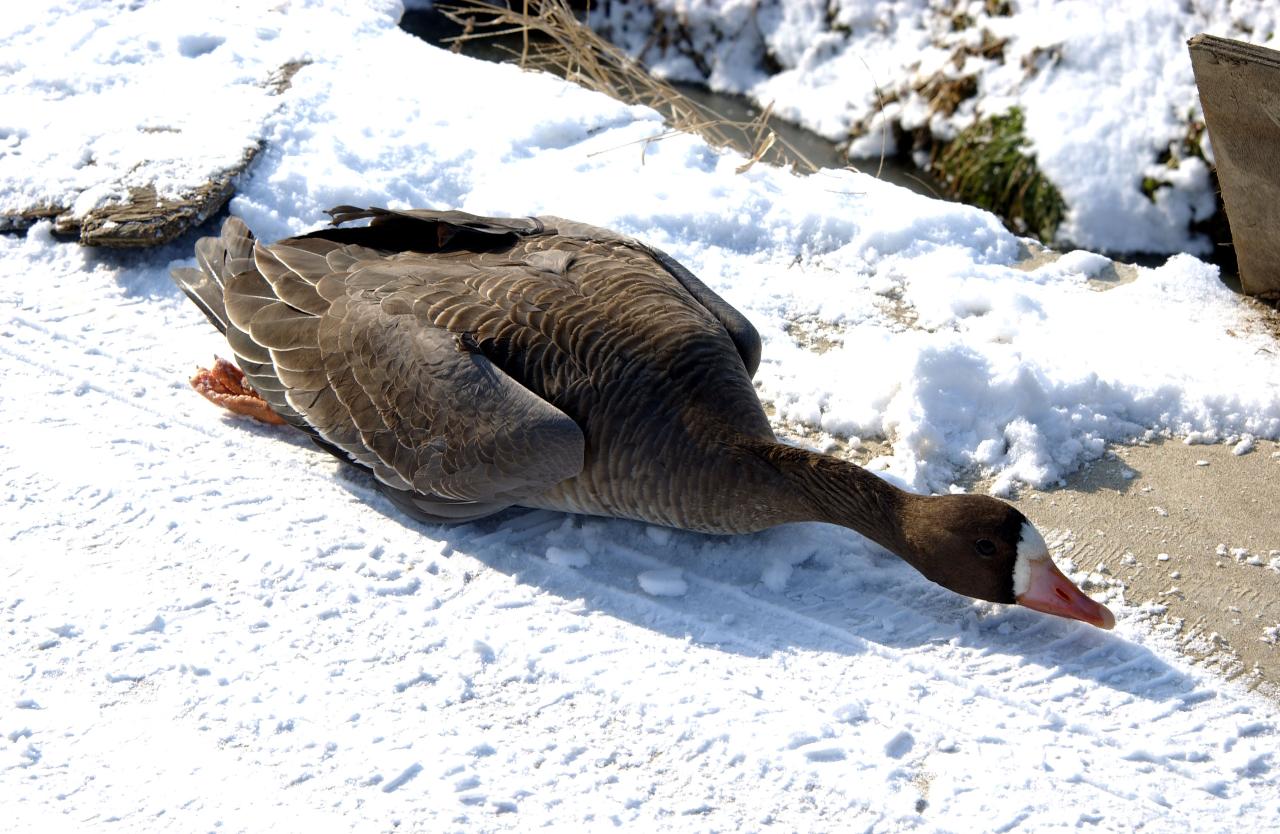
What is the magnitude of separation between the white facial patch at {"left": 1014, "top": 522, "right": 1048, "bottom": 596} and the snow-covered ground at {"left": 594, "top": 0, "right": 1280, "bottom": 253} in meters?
4.90

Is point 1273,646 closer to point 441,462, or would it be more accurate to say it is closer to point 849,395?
point 849,395

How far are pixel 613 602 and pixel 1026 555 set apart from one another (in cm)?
142

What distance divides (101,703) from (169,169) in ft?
10.8

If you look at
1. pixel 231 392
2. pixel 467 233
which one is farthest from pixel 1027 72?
pixel 231 392

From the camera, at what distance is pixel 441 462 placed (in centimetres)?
445

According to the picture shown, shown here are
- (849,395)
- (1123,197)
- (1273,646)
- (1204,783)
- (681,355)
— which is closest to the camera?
(1204,783)

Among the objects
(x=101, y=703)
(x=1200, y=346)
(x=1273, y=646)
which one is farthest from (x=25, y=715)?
(x=1200, y=346)

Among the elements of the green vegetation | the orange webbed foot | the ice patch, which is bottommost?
the orange webbed foot

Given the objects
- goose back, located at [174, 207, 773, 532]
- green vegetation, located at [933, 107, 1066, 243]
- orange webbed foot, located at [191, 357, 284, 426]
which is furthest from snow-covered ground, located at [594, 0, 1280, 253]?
orange webbed foot, located at [191, 357, 284, 426]

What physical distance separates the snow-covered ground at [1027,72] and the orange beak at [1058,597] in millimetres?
4902

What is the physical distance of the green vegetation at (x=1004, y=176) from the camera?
8.61 meters

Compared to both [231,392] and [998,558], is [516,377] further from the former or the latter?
[998,558]

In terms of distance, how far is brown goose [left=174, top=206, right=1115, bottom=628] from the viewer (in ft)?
14.0

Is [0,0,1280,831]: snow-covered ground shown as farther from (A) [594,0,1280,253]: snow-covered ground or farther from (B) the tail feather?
(A) [594,0,1280,253]: snow-covered ground
